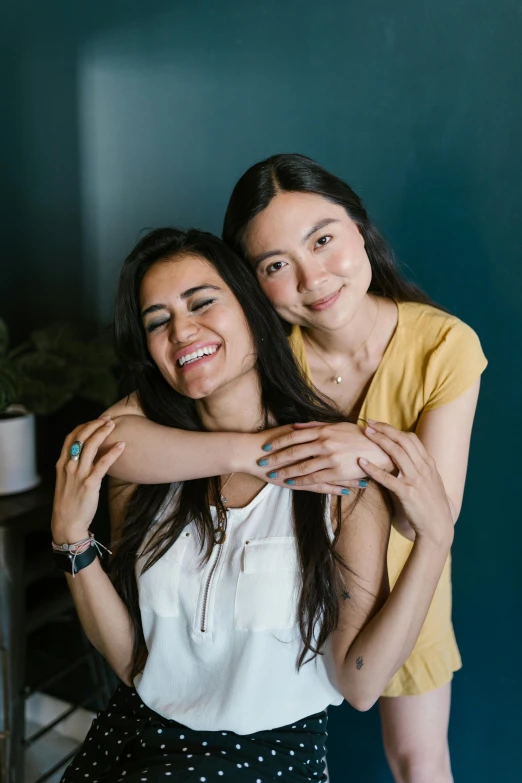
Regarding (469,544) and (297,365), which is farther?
(469,544)

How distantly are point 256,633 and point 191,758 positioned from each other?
0.69 ft

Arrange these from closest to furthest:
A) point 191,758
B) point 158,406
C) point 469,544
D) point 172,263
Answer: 1. point 191,758
2. point 172,263
3. point 158,406
4. point 469,544

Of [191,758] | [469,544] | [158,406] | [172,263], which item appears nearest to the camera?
[191,758]

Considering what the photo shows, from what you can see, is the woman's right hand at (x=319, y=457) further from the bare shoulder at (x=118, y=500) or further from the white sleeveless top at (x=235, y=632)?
the bare shoulder at (x=118, y=500)

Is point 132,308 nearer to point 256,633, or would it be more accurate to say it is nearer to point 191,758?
point 256,633

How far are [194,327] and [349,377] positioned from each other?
0.39 m

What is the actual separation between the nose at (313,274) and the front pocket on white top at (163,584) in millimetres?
485

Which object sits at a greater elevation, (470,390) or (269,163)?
(269,163)

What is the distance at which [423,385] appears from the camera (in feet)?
4.40

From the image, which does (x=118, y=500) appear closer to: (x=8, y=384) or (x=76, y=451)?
(x=76, y=451)

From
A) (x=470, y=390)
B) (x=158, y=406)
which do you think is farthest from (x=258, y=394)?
(x=470, y=390)

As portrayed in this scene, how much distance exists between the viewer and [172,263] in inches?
49.2

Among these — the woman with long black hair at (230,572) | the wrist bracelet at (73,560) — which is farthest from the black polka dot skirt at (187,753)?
the wrist bracelet at (73,560)

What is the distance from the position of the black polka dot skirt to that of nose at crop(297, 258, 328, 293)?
0.72 m
